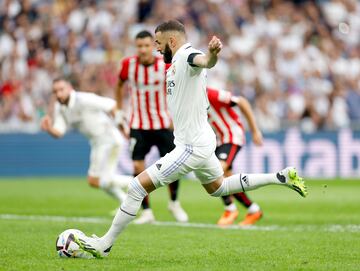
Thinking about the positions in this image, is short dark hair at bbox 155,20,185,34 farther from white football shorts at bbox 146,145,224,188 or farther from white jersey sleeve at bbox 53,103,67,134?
white jersey sleeve at bbox 53,103,67,134

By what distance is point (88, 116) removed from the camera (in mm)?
15055

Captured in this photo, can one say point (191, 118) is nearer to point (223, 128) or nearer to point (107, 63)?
point (223, 128)

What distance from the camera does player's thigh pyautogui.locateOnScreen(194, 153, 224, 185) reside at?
8.88m

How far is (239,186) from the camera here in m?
9.27

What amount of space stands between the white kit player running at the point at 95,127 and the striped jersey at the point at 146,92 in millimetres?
1064

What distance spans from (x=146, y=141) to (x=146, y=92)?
29.6 inches

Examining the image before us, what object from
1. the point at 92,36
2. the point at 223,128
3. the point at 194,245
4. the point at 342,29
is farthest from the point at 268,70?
the point at 194,245

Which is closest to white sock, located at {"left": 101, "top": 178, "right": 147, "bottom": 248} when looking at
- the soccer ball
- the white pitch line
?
the soccer ball

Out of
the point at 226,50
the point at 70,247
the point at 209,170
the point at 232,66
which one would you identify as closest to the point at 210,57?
the point at 209,170

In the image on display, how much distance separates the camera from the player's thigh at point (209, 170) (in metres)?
8.88

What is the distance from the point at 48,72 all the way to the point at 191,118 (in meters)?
16.5

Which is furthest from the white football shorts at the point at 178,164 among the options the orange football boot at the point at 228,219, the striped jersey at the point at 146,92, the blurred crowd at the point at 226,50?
the blurred crowd at the point at 226,50

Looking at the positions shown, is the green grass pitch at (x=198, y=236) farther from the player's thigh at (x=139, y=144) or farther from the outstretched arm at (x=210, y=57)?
the outstretched arm at (x=210, y=57)

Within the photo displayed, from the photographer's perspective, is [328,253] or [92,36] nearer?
[328,253]
